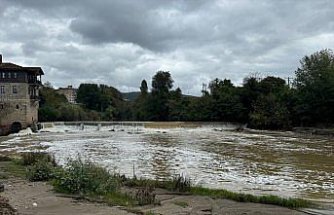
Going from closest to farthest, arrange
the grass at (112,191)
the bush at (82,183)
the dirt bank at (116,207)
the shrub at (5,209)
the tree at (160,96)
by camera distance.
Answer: the shrub at (5,209)
the dirt bank at (116,207)
the grass at (112,191)
the bush at (82,183)
the tree at (160,96)

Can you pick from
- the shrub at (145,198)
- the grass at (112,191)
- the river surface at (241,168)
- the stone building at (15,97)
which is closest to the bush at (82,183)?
the grass at (112,191)

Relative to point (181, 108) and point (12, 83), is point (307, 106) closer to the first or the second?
point (181, 108)

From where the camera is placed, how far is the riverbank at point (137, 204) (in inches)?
424

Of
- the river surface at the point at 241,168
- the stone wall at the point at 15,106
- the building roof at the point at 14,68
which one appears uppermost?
the building roof at the point at 14,68

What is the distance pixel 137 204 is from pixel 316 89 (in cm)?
5332

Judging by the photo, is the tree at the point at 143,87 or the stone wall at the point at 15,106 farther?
the tree at the point at 143,87

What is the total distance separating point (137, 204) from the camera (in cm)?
1161

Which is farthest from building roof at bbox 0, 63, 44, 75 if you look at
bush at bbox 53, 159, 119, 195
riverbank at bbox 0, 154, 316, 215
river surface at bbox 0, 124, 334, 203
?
bush at bbox 53, 159, 119, 195

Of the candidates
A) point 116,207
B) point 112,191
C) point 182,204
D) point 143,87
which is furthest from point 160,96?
point 116,207

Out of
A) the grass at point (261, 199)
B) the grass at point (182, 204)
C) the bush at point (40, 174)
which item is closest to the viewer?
the grass at point (182, 204)

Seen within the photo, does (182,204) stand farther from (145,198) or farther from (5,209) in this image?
(5,209)

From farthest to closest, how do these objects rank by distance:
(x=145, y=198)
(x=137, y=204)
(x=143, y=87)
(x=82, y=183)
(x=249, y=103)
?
(x=143, y=87) → (x=249, y=103) → (x=82, y=183) → (x=145, y=198) → (x=137, y=204)

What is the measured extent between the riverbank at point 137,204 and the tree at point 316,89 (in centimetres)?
4954

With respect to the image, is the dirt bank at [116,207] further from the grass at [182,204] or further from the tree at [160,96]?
the tree at [160,96]
